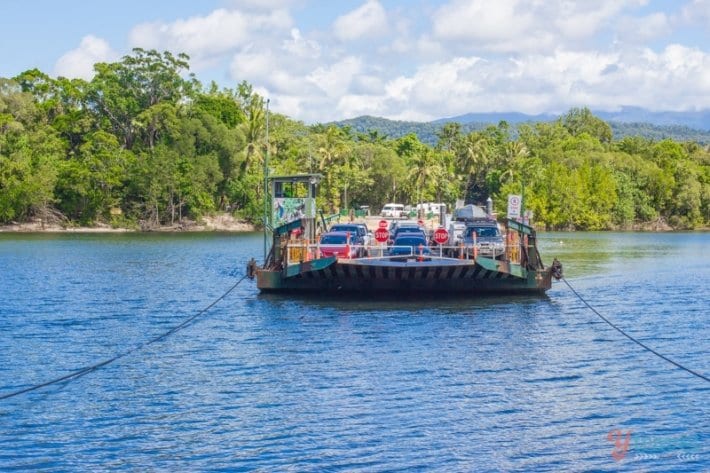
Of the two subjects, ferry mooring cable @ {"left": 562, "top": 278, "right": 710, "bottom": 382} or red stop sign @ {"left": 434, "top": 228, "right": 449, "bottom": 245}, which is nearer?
ferry mooring cable @ {"left": 562, "top": 278, "right": 710, "bottom": 382}

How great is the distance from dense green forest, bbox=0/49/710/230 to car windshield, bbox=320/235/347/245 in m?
79.5

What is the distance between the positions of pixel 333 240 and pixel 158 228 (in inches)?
3296

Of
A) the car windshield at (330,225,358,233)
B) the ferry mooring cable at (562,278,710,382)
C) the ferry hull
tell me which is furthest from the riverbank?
the ferry mooring cable at (562,278,710,382)

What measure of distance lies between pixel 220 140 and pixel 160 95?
10675mm

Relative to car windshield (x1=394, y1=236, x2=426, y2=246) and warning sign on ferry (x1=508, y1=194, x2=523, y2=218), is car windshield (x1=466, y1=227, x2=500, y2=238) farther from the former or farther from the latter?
car windshield (x1=394, y1=236, x2=426, y2=246)

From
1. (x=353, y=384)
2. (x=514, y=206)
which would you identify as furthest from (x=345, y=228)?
(x=353, y=384)

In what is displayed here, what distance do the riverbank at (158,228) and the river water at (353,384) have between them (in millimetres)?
76391

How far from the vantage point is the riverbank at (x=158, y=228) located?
393 feet

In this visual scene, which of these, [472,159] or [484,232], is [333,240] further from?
[472,159]

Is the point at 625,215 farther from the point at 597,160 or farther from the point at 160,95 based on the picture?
the point at 160,95

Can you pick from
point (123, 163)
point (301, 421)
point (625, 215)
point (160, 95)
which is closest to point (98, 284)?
point (301, 421)

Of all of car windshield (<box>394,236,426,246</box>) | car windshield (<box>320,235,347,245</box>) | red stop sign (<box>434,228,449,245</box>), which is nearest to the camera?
red stop sign (<box>434,228,449,245</box>)

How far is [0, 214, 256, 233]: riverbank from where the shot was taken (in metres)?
120

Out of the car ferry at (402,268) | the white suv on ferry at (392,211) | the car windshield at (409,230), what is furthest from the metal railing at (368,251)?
the white suv on ferry at (392,211)
